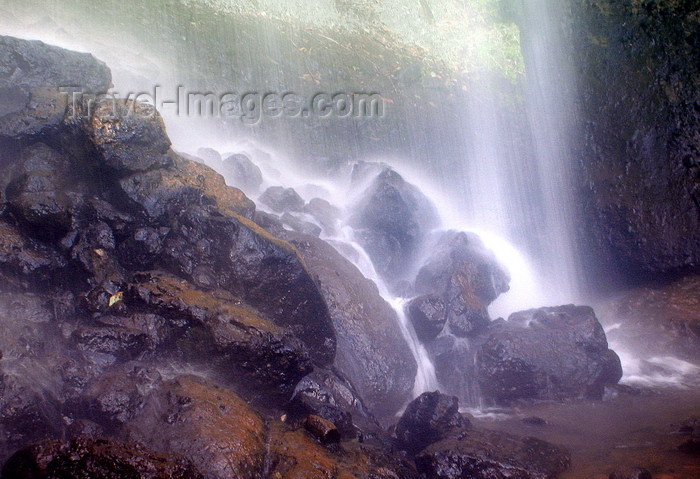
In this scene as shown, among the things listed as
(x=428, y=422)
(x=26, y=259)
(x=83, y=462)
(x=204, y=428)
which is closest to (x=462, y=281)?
(x=428, y=422)

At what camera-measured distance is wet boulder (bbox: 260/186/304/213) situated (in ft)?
43.1

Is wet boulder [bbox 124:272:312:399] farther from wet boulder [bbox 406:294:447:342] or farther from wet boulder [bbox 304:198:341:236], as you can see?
wet boulder [bbox 304:198:341:236]

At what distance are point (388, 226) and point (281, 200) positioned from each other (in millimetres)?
4052

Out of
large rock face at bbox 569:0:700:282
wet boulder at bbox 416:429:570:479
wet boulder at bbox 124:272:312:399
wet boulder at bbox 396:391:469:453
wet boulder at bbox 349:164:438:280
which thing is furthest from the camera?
wet boulder at bbox 349:164:438:280

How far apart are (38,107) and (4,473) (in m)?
6.85

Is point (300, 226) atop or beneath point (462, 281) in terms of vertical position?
atop

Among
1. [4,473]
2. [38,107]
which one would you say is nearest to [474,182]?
[38,107]

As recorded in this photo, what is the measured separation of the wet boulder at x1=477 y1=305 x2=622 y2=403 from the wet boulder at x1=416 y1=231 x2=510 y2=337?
957mm

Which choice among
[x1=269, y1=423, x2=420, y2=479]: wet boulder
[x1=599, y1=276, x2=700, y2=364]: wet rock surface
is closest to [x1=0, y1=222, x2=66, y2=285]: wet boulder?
[x1=269, y1=423, x2=420, y2=479]: wet boulder

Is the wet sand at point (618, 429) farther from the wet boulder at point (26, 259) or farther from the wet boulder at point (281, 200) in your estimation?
the wet boulder at point (281, 200)

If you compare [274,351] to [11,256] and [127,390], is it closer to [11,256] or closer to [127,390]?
[127,390]

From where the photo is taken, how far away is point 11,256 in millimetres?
5504

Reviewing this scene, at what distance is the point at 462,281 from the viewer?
11.1 m

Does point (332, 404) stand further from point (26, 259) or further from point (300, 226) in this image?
point (300, 226)
